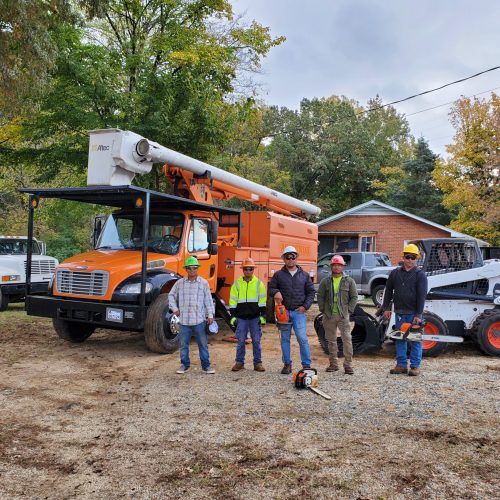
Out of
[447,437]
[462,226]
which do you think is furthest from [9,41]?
[462,226]

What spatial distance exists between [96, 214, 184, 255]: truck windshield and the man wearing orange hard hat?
302cm

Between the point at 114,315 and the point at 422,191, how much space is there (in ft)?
100

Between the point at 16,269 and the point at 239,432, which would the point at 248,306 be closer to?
the point at 239,432

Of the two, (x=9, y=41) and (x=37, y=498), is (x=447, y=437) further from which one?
(x=9, y=41)

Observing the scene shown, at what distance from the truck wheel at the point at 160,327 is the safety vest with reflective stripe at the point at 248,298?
1402 mm

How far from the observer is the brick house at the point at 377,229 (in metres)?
26.8

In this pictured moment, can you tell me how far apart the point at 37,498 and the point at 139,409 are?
2.07 metres

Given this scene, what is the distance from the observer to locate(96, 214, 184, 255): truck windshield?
9.34 m

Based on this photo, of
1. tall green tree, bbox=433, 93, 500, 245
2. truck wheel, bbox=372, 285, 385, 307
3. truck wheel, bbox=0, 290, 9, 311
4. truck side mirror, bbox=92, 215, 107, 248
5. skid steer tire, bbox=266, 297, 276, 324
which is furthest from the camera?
tall green tree, bbox=433, 93, 500, 245

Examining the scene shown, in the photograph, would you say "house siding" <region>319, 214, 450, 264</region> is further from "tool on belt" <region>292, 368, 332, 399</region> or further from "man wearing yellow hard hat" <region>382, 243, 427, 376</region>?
"tool on belt" <region>292, 368, 332, 399</region>

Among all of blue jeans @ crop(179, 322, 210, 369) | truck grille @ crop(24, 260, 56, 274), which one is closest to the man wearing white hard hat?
blue jeans @ crop(179, 322, 210, 369)

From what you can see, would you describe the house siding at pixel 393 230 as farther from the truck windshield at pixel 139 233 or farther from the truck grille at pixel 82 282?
the truck grille at pixel 82 282

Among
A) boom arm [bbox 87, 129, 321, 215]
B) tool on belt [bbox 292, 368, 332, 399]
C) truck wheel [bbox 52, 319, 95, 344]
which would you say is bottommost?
tool on belt [bbox 292, 368, 332, 399]

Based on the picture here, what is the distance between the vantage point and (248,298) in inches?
292
